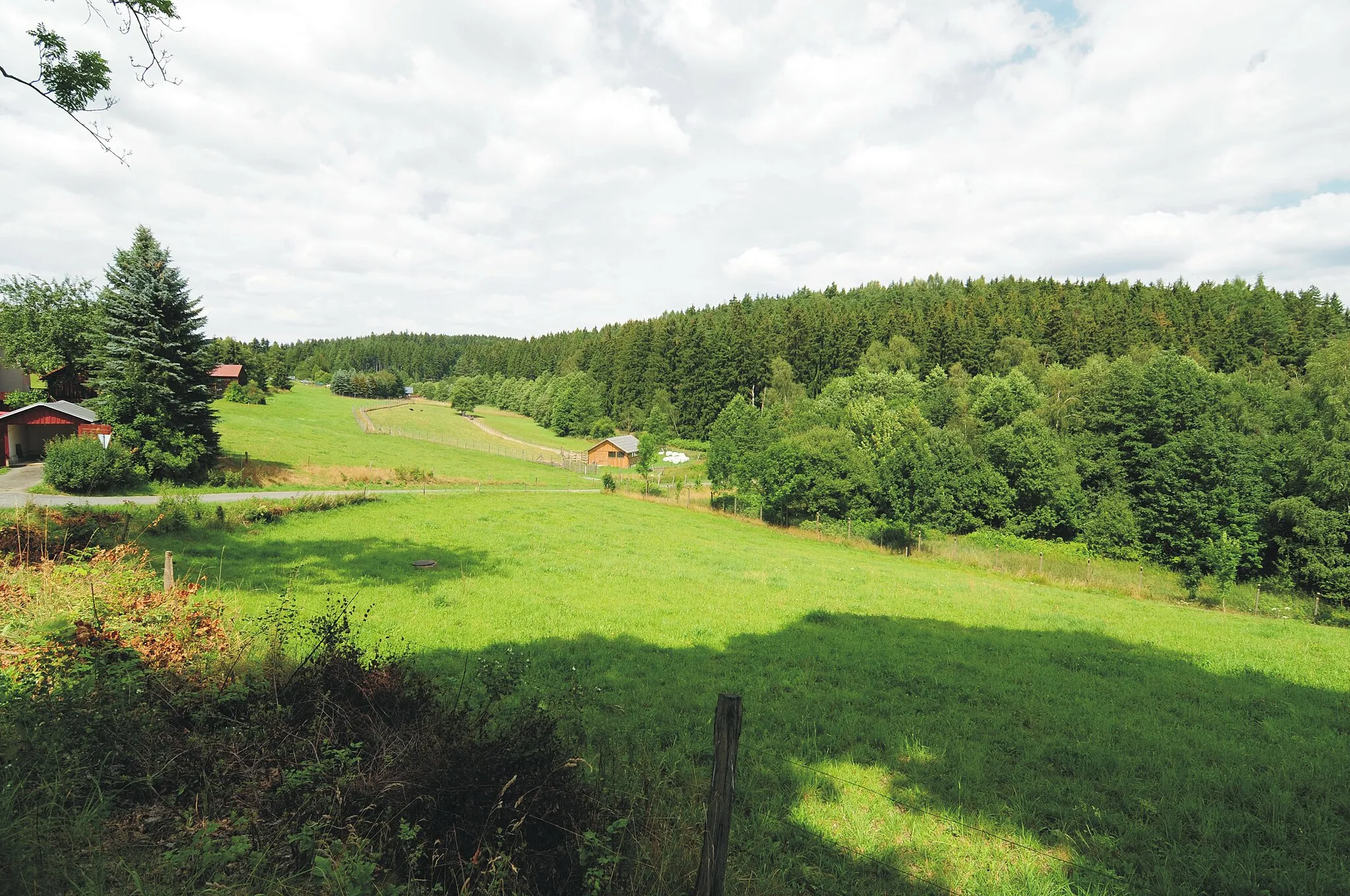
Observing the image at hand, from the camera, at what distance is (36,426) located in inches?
1508

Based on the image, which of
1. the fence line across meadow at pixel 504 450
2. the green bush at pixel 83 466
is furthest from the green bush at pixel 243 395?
the green bush at pixel 83 466

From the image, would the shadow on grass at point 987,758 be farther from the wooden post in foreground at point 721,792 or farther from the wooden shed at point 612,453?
the wooden shed at point 612,453

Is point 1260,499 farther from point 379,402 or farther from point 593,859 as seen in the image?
point 379,402

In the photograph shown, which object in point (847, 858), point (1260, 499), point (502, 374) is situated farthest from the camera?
point (502, 374)

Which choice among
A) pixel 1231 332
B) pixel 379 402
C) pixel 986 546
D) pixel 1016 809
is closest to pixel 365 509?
pixel 1016 809

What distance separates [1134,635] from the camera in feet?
52.4

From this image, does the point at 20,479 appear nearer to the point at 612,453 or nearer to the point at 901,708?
the point at 901,708

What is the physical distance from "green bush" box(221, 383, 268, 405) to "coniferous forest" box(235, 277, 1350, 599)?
4296cm

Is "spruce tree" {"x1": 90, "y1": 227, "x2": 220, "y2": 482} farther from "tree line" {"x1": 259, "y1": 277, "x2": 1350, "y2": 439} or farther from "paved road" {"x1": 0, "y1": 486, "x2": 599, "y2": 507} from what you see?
"tree line" {"x1": 259, "y1": 277, "x2": 1350, "y2": 439}

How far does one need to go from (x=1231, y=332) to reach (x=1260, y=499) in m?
44.1

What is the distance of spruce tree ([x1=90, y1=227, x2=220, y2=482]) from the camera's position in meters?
31.3

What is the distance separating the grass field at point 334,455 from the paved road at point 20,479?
28.1 ft

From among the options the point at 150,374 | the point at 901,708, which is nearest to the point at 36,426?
the point at 150,374

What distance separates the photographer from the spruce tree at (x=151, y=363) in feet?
103
